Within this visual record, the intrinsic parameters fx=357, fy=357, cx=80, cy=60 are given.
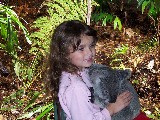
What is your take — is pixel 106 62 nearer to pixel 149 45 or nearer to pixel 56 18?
pixel 149 45

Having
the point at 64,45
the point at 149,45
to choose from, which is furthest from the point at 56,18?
the point at 64,45

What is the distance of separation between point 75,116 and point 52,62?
1.33 ft

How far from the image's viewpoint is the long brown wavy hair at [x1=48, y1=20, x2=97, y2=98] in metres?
1.92

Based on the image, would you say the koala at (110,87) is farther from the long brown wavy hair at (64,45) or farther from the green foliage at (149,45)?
the green foliage at (149,45)

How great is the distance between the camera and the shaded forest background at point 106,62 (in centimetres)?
357

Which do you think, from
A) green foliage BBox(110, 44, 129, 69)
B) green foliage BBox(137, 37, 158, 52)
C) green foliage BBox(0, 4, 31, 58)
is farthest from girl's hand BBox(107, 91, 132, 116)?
green foliage BBox(137, 37, 158, 52)

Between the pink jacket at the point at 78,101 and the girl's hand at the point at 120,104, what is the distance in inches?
1.1

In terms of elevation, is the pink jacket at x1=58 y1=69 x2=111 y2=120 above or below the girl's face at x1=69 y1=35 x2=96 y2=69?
below

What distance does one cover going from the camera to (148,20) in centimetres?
509

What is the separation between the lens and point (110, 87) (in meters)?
1.84

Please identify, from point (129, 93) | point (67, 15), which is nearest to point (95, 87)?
point (129, 93)

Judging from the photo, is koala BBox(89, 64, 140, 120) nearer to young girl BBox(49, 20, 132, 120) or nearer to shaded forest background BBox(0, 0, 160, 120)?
young girl BBox(49, 20, 132, 120)

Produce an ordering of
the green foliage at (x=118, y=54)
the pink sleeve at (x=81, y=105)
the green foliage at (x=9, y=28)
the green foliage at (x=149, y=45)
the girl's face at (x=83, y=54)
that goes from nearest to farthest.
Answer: the pink sleeve at (x=81, y=105) < the girl's face at (x=83, y=54) < the green foliage at (x=9, y=28) < the green foliage at (x=118, y=54) < the green foliage at (x=149, y=45)

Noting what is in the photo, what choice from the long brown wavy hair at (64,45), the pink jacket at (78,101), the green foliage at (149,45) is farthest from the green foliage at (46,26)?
the pink jacket at (78,101)
